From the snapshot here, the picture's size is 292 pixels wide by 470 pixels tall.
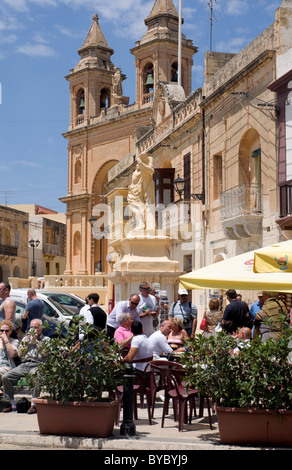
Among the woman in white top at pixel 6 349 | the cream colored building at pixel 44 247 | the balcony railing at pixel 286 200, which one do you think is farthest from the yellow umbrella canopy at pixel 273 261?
the cream colored building at pixel 44 247

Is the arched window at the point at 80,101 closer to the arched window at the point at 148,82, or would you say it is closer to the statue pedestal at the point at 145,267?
the arched window at the point at 148,82

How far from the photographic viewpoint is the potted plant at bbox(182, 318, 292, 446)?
6598mm

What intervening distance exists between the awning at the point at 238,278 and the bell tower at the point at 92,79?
134 ft

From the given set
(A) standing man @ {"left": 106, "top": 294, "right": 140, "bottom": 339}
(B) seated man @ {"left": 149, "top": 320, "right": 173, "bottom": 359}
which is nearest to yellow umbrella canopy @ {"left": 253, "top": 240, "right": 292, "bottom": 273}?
(B) seated man @ {"left": 149, "top": 320, "right": 173, "bottom": 359}

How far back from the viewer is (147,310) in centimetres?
1138

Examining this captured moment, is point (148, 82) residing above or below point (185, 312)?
above

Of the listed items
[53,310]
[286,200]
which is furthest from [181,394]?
[53,310]

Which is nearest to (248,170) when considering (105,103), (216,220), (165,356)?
(216,220)

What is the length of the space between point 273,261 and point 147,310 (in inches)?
154

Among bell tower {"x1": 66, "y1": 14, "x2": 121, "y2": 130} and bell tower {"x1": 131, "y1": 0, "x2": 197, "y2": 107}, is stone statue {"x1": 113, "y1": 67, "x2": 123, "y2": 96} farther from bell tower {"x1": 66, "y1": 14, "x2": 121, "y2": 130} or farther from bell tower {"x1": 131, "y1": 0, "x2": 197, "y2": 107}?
bell tower {"x1": 131, "y1": 0, "x2": 197, "y2": 107}

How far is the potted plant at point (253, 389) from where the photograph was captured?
6598 millimetres

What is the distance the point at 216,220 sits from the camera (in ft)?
70.7

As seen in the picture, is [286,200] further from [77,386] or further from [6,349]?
[77,386]

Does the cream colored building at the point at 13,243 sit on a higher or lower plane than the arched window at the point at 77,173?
lower
